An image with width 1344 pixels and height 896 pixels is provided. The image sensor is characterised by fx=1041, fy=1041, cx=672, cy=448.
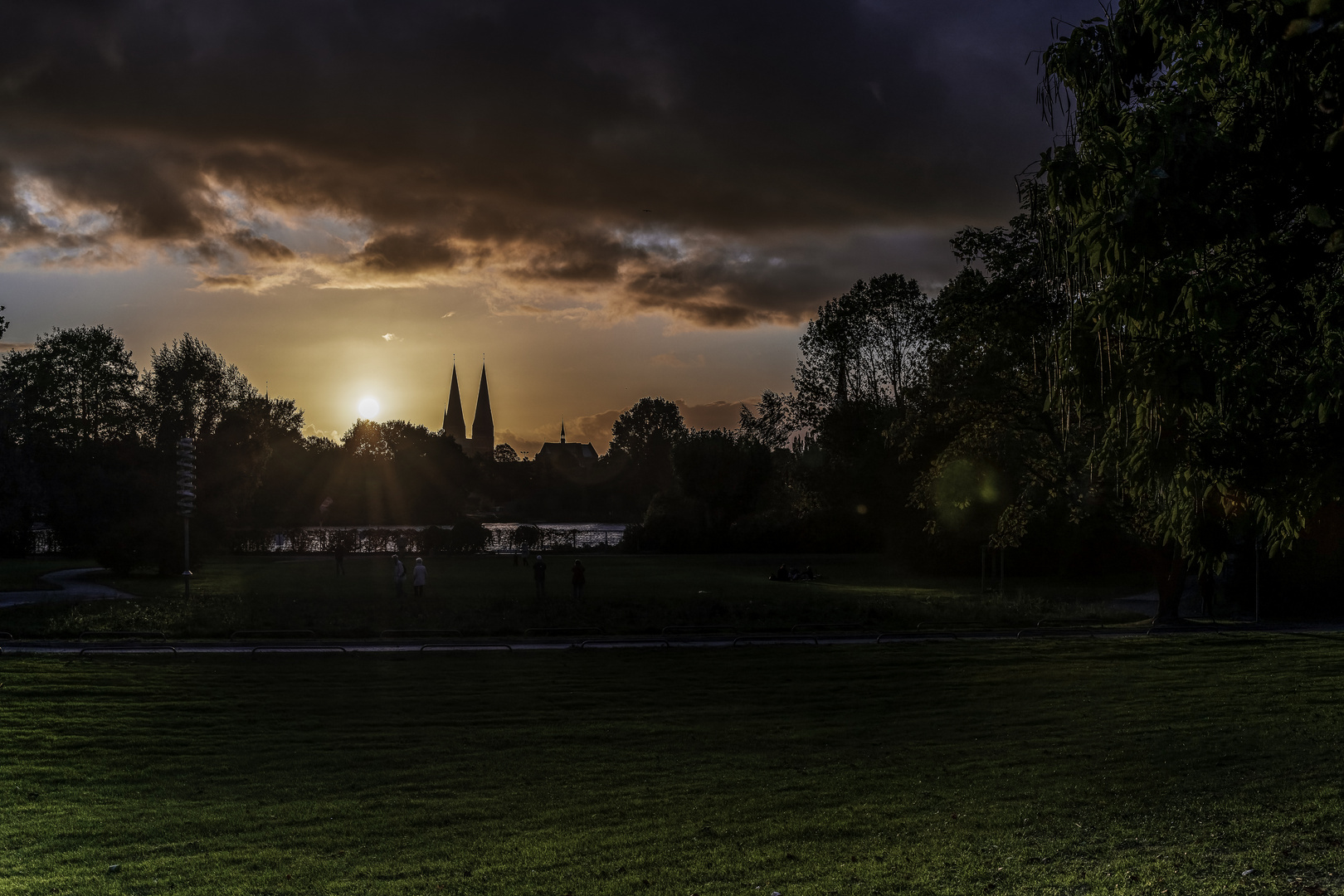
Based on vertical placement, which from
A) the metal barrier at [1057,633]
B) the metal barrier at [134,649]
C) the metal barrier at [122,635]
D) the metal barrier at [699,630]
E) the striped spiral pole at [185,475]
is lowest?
the metal barrier at [699,630]

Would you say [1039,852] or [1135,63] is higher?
[1135,63]

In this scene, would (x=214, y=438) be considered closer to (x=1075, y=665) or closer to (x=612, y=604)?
(x=612, y=604)

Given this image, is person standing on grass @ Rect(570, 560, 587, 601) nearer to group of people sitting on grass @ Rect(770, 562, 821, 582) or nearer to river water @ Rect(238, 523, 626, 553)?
group of people sitting on grass @ Rect(770, 562, 821, 582)

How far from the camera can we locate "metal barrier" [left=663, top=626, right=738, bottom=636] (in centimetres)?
2547

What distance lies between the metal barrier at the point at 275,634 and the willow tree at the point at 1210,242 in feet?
62.7

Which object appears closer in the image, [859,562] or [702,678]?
[702,678]

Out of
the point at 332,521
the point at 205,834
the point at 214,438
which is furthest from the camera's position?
the point at 332,521

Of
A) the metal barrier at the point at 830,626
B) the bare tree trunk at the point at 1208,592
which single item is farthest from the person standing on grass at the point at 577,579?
the bare tree trunk at the point at 1208,592

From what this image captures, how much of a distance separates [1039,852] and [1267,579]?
25550 millimetres

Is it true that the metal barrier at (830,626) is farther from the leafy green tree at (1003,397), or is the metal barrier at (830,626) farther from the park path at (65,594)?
the park path at (65,594)

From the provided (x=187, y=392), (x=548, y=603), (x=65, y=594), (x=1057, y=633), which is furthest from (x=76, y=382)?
(x=1057, y=633)

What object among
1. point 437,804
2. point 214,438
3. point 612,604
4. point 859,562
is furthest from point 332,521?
point 437,804

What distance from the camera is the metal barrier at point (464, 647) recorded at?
72.7ft

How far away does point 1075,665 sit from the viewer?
63.9 feet
